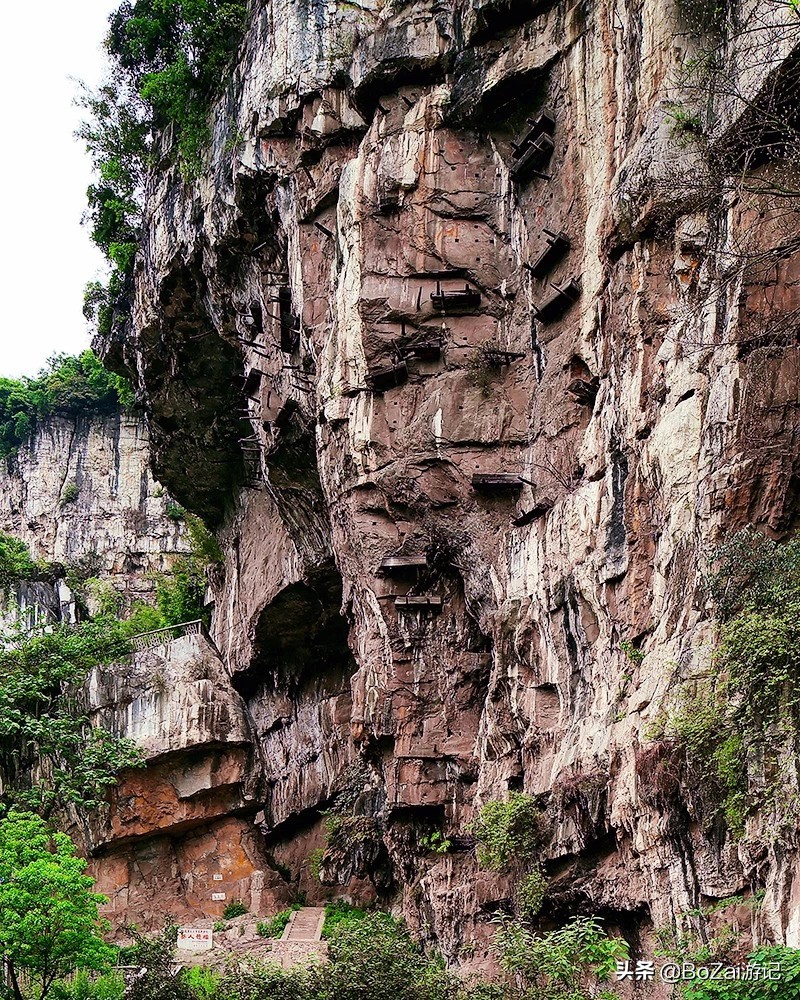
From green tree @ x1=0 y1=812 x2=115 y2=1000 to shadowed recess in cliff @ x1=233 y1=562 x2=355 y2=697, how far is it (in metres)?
9.69

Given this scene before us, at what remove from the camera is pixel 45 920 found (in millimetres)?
18078

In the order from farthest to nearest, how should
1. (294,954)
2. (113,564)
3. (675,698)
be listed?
(113,564) < (294,954) < (675,698)

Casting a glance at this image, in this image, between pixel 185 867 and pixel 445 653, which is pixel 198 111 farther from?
pixel 185 867

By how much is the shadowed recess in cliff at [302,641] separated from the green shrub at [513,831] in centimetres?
1093

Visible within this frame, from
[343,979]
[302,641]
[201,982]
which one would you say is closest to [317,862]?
[302,641]

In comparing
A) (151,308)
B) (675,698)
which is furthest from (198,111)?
(675,698)

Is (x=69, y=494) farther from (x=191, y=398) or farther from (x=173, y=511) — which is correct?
(x=191, y=398)

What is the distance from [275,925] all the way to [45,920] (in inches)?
260

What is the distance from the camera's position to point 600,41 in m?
17.5

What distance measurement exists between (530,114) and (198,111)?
10.1 m

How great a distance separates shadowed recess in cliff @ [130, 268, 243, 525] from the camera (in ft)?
94.8

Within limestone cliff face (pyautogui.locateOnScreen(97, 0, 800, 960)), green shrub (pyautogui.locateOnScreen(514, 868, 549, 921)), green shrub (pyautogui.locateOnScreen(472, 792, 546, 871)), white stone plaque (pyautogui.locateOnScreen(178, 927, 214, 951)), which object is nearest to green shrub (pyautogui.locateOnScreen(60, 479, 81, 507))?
limestone cliff face (pyautogui.locateOnScreen(97, 0, 800, 960))

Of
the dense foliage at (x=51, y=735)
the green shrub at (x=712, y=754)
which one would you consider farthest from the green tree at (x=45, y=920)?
the green shrub at (x=712, y=754)

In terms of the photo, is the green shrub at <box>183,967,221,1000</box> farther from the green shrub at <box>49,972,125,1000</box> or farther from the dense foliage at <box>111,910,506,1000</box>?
the green shrub at <box>49,972,125,1000</box>
